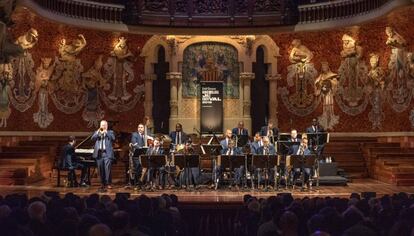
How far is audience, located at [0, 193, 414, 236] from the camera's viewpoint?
5.53 meters

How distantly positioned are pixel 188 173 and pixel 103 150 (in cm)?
254

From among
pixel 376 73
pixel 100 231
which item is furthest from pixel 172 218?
pixel 376 73

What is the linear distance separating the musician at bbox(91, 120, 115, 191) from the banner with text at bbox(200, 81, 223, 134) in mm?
8852

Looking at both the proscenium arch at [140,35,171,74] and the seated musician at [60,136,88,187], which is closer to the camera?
the seated musician at [60,136,88,187]

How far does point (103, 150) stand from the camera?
603 inches

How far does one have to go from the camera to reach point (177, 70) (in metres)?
24.5

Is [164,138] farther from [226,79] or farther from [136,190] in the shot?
[226,79]

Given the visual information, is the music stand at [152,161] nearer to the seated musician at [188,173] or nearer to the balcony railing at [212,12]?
the seated musician at [188,173]

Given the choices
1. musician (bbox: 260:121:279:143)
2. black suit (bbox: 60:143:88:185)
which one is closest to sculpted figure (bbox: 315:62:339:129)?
musician (bbox: 260:121:279:143)

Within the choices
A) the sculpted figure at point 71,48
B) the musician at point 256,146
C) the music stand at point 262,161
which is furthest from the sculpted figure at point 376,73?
the sculpted figure at point 71,48

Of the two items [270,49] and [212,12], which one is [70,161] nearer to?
[212,12]

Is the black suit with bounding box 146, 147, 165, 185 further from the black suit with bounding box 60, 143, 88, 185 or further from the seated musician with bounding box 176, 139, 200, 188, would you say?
the black suit with bounding box 60, 143, 88, 185

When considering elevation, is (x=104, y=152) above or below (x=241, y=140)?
below

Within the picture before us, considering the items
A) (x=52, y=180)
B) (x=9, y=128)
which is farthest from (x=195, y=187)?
(x=9, y=128)
